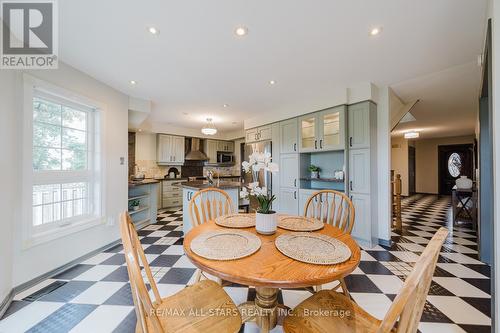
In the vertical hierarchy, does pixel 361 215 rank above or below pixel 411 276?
below

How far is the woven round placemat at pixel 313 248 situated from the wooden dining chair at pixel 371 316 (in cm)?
28

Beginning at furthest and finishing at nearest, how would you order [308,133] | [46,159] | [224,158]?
[224,158], [308,133], [46,159]

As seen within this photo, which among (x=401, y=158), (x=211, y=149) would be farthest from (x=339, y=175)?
(x=401, y=158)

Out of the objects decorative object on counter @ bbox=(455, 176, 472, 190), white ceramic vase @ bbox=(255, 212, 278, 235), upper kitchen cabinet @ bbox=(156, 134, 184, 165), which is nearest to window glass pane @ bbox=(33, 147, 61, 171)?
white ceramic vase @ bbox=(255, 212, 278, 235)

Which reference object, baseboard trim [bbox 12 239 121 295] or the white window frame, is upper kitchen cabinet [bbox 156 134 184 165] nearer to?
the white window frame

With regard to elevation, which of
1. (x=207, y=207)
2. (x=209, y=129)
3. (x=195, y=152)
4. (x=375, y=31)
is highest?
(x=375, y=31)

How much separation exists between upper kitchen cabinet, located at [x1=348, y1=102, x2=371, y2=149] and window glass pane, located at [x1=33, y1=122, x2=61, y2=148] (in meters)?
3.91

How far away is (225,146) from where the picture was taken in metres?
7.12

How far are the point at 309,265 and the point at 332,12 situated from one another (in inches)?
72.1

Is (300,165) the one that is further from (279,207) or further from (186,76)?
(186,76)

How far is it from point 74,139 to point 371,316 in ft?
11.4

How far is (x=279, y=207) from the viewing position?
408 cm

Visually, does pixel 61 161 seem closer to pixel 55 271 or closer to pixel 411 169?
pixel 55 271

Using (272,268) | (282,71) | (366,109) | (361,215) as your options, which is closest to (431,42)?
(366,109)
